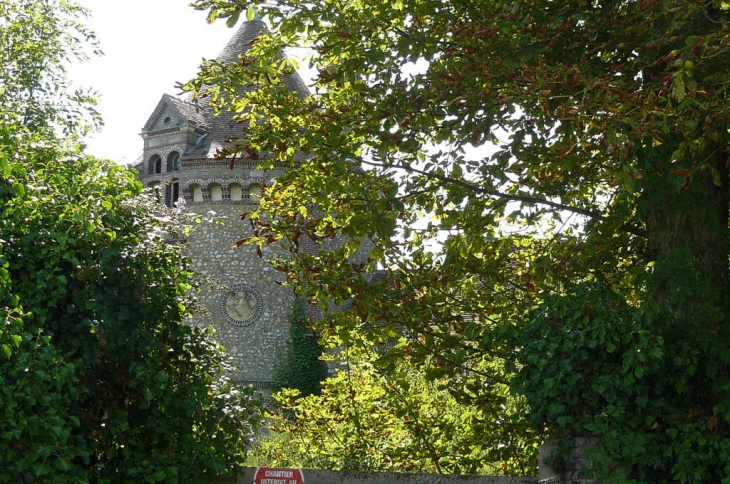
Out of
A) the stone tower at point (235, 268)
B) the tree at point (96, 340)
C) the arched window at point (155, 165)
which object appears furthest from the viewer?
the arched window at point (155, 165)

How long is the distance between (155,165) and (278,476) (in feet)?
85.7

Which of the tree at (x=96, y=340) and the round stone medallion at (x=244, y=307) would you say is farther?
the round stone medallion at (x=244, y=307)

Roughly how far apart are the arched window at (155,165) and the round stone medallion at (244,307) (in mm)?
6779

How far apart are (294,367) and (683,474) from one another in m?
20.6

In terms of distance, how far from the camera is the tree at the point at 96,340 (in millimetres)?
6375

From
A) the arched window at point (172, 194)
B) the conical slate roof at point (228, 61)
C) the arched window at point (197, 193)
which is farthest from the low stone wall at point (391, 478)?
the arched window at point (172, 194)

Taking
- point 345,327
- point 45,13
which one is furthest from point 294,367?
point 345,327

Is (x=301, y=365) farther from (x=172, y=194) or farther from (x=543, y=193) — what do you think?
(x=543, y=193)

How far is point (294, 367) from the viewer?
26.6m

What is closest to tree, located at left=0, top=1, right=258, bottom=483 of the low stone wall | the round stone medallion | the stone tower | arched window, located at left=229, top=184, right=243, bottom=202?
the low stone wall

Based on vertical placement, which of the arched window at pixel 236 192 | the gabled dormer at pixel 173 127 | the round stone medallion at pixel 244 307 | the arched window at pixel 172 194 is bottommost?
the round stone medallion at pixel 244 307

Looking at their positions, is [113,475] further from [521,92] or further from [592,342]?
[521,92]

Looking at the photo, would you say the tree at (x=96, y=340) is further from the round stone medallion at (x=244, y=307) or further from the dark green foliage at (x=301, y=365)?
the round stone medallion at (x=244, y=307)

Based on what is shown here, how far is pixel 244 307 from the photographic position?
27.4m
